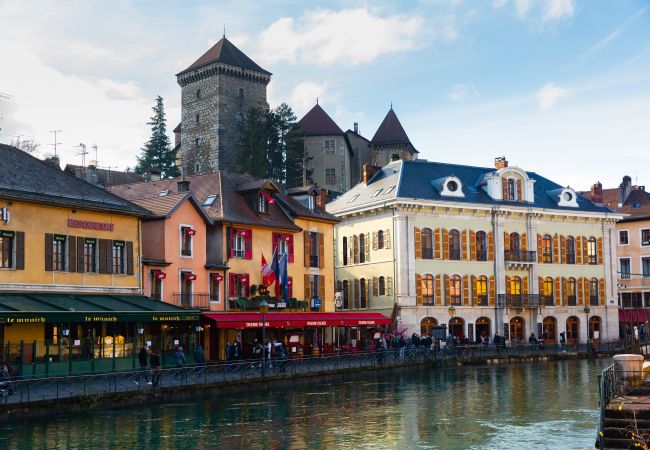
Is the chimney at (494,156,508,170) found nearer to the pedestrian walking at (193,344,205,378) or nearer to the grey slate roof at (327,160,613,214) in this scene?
the grey slate roof at (327,160,613,214)

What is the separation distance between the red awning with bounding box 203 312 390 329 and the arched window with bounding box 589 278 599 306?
73.4 ft

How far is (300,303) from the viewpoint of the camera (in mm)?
54406

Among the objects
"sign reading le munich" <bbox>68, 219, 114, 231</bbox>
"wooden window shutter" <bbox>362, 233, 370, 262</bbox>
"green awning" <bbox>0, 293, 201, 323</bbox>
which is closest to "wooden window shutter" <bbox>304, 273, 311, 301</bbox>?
"wooden window shutter" <bbox>362, 233, 370, 262</bbox>

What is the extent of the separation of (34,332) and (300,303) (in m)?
19.9

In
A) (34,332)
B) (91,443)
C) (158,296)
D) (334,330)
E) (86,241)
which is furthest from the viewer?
(334,330)

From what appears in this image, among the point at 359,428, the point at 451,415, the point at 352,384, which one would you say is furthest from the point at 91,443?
the point at 352,384

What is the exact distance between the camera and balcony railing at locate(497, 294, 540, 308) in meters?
67.1

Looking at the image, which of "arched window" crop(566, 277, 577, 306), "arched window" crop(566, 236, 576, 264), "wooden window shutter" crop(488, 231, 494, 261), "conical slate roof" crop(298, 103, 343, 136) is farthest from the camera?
"conical slate roof" crop(298, 103, 343, 136)

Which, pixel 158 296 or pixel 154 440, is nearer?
pixel 154 440

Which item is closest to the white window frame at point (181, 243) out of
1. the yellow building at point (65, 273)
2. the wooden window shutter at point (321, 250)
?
the yellow building at point (65, 273)

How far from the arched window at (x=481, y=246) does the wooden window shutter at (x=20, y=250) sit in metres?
36.9

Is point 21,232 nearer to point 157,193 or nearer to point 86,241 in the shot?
point 86,241

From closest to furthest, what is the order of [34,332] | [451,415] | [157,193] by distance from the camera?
[451,415] < [34,332] < [157,193]

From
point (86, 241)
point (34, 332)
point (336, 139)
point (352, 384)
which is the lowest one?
point (352, 384)
